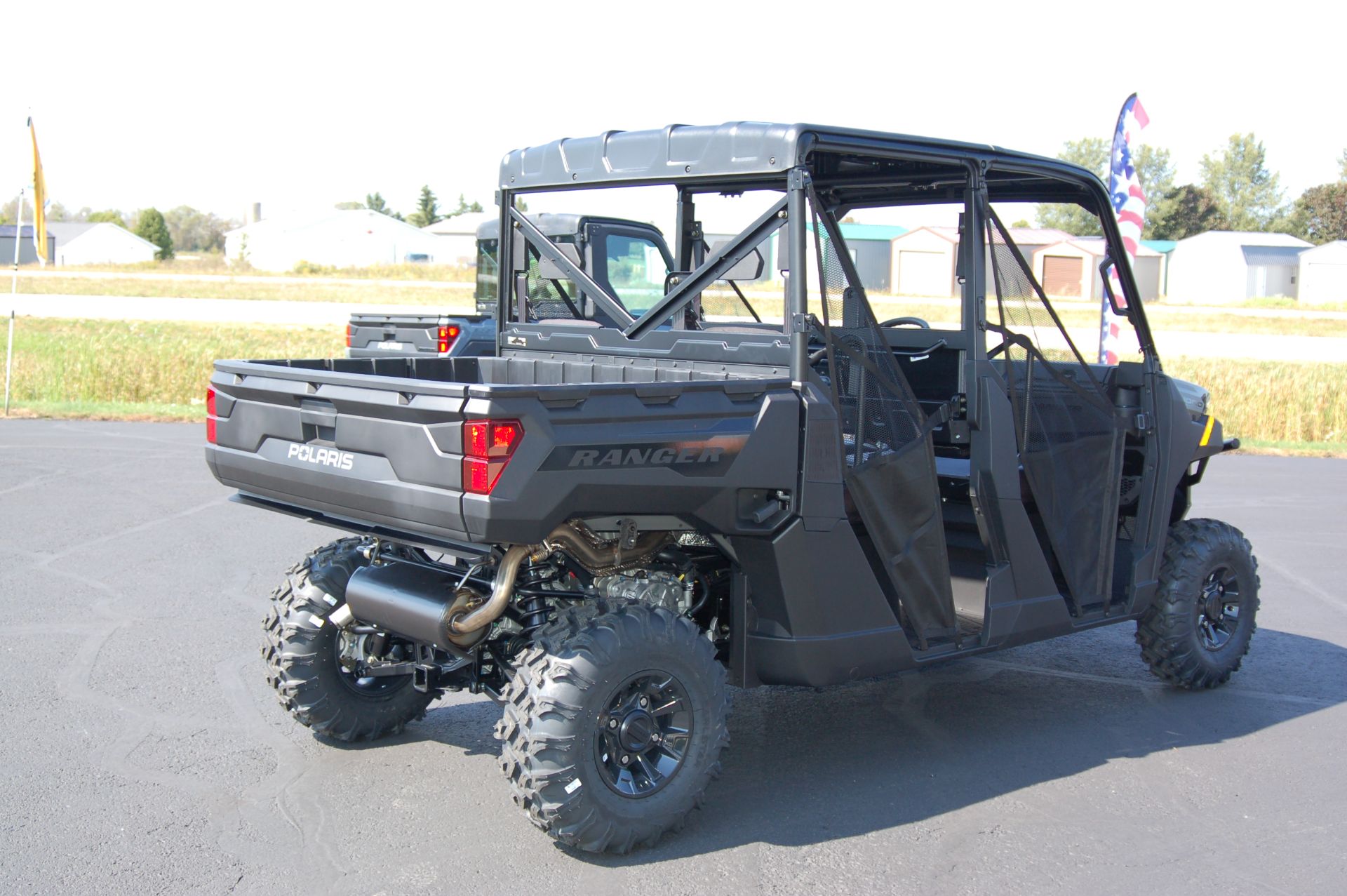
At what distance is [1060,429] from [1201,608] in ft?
4.73

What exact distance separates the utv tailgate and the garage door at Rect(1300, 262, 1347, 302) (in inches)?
2901

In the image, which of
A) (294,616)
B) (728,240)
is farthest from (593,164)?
(294,616)

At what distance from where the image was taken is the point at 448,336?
14375mm

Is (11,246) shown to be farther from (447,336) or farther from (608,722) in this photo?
(608,722)

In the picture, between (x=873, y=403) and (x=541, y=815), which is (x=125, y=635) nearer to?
(x=541, y=815)

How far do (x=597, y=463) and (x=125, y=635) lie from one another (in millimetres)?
3722

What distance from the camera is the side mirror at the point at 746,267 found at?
4.75 meters

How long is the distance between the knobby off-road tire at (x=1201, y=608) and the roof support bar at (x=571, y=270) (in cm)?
296

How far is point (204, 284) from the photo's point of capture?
182ft

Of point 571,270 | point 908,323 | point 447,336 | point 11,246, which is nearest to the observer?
point 571,270

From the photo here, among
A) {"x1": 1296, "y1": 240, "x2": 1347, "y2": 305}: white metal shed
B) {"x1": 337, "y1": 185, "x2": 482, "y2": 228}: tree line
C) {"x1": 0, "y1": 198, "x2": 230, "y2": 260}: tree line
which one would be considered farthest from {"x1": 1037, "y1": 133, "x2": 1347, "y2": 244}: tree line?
{"x1": 0, "y1": 198, "x2": 230, "y2": 260}: tree line

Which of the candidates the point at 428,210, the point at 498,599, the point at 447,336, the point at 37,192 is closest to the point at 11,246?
the point at 428,210

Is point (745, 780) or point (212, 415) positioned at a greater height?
point (212, 415)

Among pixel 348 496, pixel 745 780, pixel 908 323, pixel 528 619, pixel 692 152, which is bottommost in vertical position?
pixel 745 780
